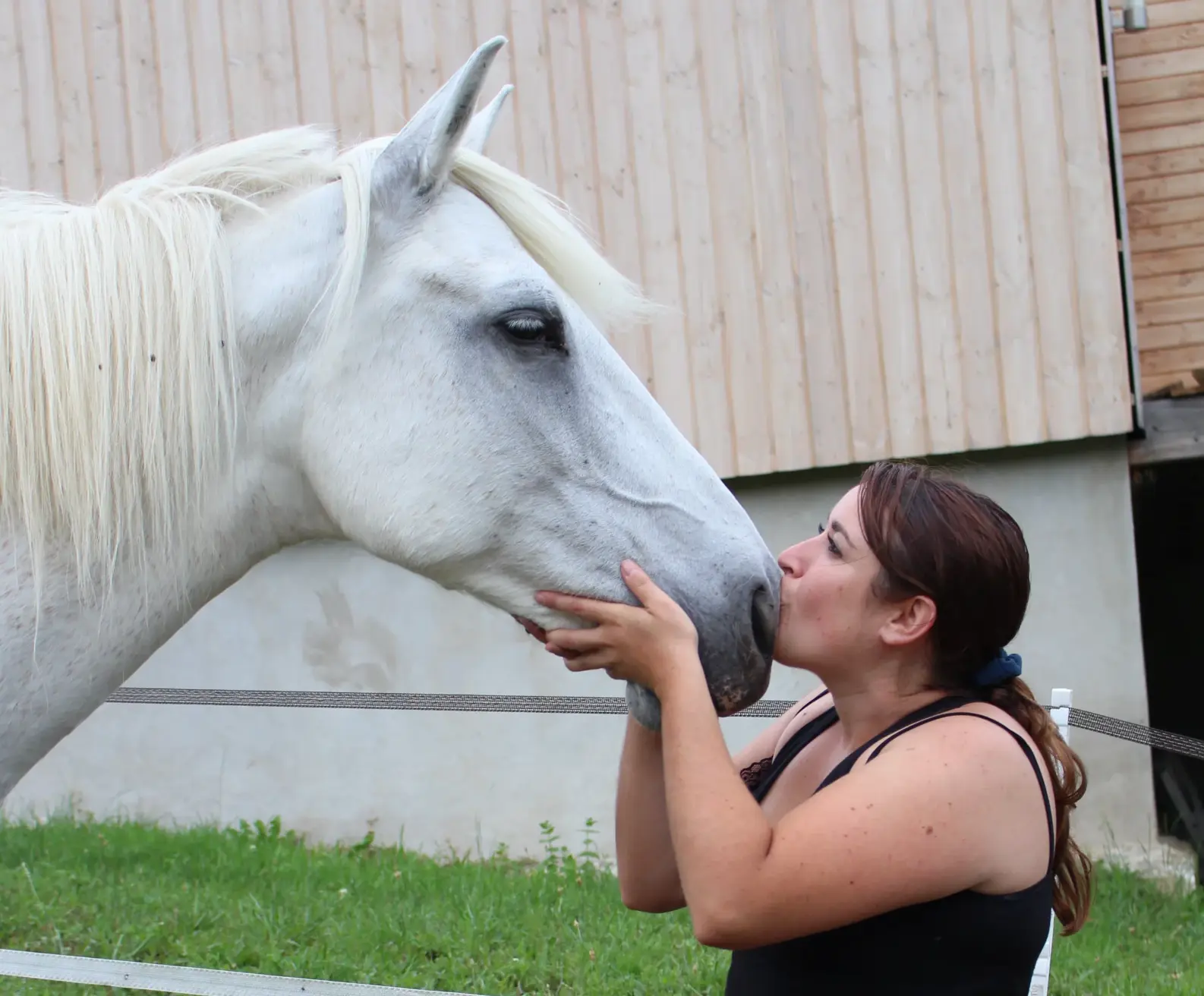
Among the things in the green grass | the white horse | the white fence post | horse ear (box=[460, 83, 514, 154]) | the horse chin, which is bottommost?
the green grass

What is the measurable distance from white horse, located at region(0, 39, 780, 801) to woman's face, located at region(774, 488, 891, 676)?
0.04 metres

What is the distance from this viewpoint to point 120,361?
5.55ft

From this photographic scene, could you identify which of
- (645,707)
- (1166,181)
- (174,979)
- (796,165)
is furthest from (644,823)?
(1166,181)

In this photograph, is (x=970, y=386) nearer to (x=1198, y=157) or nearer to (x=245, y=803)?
(x=1198, y=157)

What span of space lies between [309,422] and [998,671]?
108 centimetres

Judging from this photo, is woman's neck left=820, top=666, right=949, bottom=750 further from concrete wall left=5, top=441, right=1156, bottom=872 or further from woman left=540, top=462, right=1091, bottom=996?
concrete wall left=5, top=441, right=1156, bottom=872

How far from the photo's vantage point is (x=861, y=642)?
5.42 ft

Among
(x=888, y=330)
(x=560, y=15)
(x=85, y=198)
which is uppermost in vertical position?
(x=560, y=15)

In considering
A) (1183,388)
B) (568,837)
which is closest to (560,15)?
(1183,388)

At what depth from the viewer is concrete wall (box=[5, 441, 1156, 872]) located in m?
5.00

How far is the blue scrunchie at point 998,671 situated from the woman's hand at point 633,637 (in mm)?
404

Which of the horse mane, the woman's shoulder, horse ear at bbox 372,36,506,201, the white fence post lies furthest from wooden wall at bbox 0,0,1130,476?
the woman's shoulder

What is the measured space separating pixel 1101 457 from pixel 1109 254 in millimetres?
855

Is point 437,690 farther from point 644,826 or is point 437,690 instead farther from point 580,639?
point 580,639
